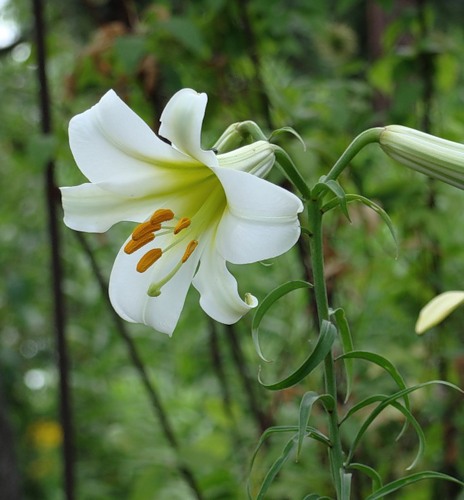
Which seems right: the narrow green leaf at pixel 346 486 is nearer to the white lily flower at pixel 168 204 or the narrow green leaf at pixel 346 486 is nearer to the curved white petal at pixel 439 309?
the white lily flower at pixel 168 204

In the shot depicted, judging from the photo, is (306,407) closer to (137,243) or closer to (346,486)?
(346,486)

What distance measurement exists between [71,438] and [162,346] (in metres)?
0.99

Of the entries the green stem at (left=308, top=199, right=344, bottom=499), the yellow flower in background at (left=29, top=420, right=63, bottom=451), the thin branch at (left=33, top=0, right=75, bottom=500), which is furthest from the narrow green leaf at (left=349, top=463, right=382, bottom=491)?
the yellow flower in background at (left=29, top=420, right=63, bottom=451)

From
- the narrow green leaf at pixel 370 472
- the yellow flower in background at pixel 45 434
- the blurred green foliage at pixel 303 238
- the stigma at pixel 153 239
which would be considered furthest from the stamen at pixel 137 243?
the yellow flower in background at pixel 45 434

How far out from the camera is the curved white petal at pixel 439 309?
83 cm

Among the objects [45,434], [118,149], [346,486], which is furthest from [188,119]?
[45,434]

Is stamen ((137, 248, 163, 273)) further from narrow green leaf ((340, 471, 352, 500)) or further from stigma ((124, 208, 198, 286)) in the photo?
narrow green leaf ((340, 471, 352, 500))

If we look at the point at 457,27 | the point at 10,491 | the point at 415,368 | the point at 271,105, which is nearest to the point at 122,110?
the point at 271,105

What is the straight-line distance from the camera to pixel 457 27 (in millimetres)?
3078

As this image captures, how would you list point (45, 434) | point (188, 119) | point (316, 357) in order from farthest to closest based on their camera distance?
point (45, 434) → point (188, 119) → point (316, 357)

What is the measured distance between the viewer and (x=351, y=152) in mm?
618

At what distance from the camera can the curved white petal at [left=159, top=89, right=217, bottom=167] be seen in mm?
669

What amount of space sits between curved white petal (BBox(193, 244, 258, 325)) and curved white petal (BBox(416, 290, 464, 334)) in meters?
0.23

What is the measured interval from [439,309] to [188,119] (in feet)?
1.03
